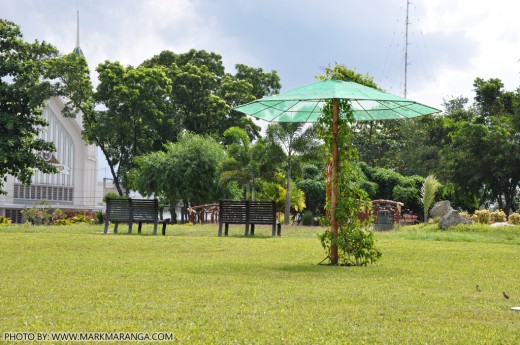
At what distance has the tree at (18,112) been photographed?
94.4 feet

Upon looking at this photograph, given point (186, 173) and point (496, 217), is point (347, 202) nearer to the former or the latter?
point (496, 217)

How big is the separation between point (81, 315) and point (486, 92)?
40157 millimetres

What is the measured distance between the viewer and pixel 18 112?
2991cm

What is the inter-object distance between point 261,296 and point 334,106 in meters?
4.74

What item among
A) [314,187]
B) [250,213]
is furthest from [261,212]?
[314,187]

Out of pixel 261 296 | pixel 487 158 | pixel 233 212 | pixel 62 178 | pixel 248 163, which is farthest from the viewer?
pixel 62 178

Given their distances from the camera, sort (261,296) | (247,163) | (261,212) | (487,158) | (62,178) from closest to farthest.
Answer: (261,296) < (261,212) < (247,163) < (487,158) < (62,178)

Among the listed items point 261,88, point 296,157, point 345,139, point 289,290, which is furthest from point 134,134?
point 289,290

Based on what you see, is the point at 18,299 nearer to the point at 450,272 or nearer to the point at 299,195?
the point at 450,272

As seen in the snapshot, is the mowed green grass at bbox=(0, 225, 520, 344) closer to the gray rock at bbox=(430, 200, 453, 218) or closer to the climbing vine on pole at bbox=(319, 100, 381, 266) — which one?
the climbing vine on pole at bbox=(319, 100, 381, 266)

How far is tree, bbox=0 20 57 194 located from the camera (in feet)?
94.4

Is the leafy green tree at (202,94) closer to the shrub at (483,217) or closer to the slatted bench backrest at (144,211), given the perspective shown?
the shrub at (483,217)

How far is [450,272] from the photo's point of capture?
30.4 ft

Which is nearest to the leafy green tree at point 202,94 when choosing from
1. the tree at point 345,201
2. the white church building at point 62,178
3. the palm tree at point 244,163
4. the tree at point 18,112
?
the white church building at point 62,178
